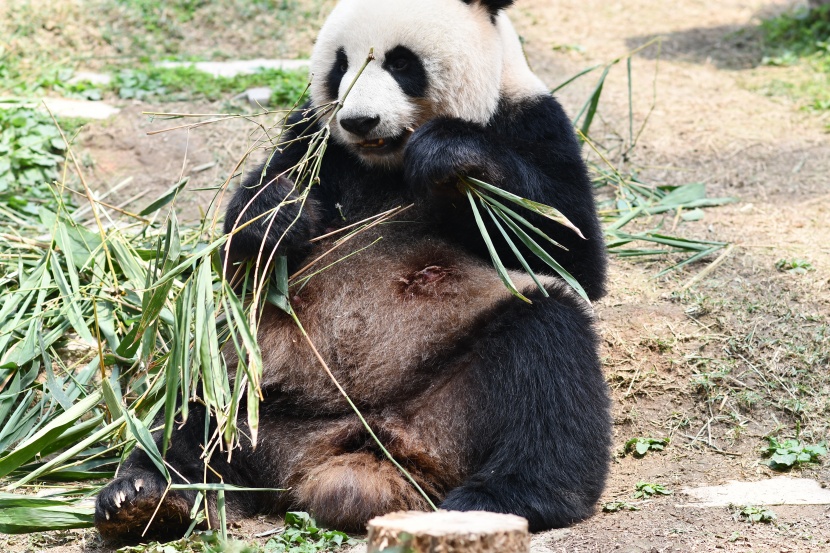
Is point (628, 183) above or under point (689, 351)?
above

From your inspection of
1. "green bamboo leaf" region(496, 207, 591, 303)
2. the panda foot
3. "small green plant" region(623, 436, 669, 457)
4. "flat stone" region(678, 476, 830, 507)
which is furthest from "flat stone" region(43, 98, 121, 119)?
"flat stone" region(678, 476, 830, 507)

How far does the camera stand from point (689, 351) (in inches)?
175

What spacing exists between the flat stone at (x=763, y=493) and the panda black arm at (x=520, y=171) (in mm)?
865

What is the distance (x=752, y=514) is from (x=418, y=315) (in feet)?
4.49

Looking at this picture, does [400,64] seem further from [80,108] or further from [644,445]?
[80,108]

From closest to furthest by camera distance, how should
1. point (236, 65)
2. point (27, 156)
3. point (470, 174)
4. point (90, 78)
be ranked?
point (470, 174) < point (27, 156) < point (90, 78) < point (236, 65)

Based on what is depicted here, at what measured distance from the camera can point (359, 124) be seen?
11.2 feet

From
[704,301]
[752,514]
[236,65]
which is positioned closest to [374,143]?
[752,514]

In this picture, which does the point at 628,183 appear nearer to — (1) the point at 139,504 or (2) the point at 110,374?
(2) the point at 110,374

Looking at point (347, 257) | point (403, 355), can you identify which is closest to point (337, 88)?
point (347, 257)

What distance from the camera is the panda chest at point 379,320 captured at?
137 inches

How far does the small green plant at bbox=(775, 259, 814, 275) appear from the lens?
480cm

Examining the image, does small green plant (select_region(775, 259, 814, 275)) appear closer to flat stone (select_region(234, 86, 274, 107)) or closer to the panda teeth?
the panda teeth

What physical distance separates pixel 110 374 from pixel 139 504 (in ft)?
3.61
